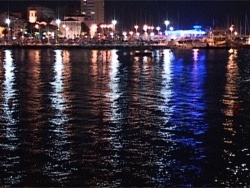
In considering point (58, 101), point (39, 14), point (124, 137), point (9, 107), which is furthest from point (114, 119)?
point (39, 14)

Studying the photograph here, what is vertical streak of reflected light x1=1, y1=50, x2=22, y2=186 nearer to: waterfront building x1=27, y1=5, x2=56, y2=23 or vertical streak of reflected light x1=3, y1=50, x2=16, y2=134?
vertical streak of reflected light x1=3, y1=50, x2=16, y2=134

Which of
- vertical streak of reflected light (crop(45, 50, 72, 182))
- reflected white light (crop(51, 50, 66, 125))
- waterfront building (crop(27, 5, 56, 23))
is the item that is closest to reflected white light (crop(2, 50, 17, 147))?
vertical streak of reflected light (crop(45, 50, 72, 182))

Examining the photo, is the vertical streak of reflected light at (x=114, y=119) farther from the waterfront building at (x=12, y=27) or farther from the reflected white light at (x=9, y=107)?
the waterfront building at (x=12, y=27)

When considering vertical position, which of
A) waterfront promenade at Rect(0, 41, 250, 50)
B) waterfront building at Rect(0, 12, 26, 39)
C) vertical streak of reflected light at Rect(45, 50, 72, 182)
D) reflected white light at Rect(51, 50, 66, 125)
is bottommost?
Answer: vertical streak of reflected light at Rect(45, 50, 72, 182)

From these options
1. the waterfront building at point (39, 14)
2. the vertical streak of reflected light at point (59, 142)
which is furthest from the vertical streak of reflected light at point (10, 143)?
the waterfront building at point (39, 14)

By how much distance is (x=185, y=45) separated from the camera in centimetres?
13875

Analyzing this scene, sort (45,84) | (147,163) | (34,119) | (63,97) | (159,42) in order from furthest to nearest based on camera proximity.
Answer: (159,42) < (45,84) < (63,97) < (34,119) < (147,163)

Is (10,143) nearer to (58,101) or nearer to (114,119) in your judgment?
(114,119)

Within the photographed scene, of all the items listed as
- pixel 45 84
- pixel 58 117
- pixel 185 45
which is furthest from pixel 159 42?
pixel 58 117

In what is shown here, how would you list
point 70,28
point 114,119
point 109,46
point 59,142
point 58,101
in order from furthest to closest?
point 70,28 → point 109,46 → point 58,101 → point 114,119 → point 59,142

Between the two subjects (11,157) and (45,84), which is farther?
(45,84)

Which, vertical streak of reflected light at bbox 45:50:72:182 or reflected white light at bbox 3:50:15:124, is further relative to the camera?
reflected white light at bbox 3:50:15:124

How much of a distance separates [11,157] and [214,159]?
17.2ft

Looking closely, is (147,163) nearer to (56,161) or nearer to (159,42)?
(56,161)
